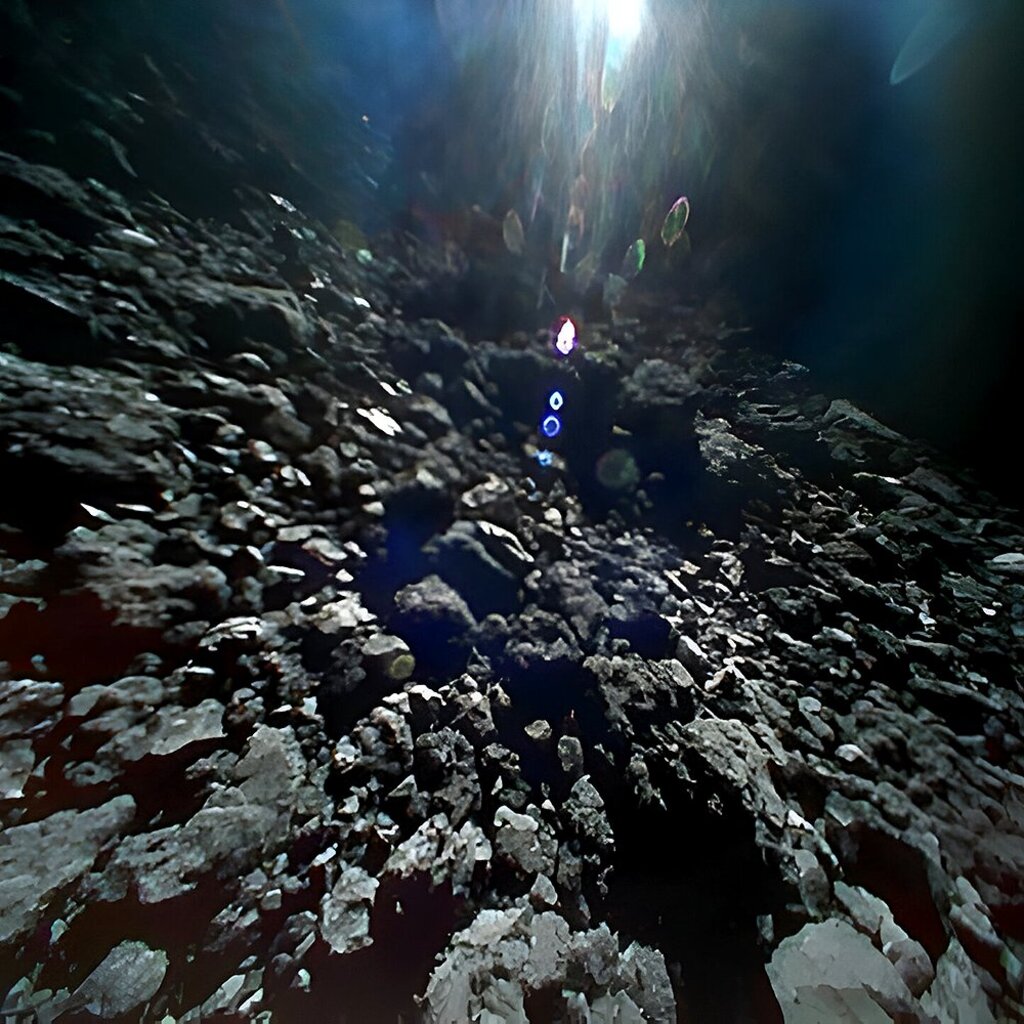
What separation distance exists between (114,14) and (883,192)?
20.3ft

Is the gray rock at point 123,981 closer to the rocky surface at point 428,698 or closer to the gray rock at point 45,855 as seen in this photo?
the rocky surface at point 428,698

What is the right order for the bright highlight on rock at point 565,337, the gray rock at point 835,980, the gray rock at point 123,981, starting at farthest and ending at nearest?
the bright highlight on rock at point 565,337
the gray rock at point 835,980
the gray rock at point 123,981

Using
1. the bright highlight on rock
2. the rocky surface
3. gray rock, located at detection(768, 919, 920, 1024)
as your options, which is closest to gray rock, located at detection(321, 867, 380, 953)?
the rocky surface

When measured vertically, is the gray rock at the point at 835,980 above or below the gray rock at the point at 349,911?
above

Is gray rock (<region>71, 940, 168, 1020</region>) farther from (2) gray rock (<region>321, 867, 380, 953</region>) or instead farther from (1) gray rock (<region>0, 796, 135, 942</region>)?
(2) gray rock (<region>321, 867, 380, 953</region>)

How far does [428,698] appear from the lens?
1.51 meters

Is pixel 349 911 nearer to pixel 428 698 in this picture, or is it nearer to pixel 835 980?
pixel 428 698

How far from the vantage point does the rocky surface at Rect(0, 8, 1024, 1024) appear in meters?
1.00

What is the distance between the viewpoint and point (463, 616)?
1.82m

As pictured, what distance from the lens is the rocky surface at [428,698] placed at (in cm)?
100

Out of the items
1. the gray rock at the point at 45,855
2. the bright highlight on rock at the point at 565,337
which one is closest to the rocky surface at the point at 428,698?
the gray rock at the point at 45,855

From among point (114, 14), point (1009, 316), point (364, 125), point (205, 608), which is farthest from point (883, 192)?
point (114, 14)

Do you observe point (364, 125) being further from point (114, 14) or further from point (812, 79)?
point (812, 79)

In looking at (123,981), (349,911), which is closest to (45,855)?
(123,981)
